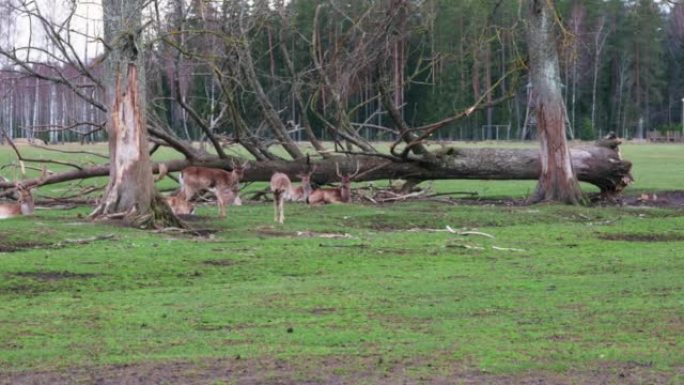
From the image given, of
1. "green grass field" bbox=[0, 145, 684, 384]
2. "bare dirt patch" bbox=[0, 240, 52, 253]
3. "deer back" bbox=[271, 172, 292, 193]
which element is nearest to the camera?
"green grass field" bbox=[0, 145, 684, 384]

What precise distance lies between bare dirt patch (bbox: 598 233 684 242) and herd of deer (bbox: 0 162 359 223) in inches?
231

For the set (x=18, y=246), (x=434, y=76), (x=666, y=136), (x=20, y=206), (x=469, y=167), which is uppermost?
(x=434, y=76)

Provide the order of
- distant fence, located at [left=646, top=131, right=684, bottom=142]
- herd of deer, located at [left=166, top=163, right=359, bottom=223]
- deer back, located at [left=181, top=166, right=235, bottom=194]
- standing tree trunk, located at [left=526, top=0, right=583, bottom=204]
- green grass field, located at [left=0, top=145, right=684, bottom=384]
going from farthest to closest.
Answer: distant fence, located at [left=646, top=131, right=684, bottom=142] → standing tree trunk, located at [left=526, top=0, right=583, bottom=204] → deer back, located at [left=181, top=166, right=235, bottom=194] → herd of deer, located at [left=166, top=163, right=359, bottom=223] → green grass field, located at [left=0, top=145, right=684, bottom=384]

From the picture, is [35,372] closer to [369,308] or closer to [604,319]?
[369,308]

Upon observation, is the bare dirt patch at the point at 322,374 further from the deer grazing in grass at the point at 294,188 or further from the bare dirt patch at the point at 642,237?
the deer grazing in grass at the point at 294,188

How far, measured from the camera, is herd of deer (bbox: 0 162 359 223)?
→ 893 inches

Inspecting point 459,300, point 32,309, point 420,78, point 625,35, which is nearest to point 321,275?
point 459,300

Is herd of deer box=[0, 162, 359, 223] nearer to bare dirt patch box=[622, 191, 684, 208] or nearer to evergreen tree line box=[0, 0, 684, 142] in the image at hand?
evergreen tree line box=[0, 0, 684, 142]

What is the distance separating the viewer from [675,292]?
44.4 feet

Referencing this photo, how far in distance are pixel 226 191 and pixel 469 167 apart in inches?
255

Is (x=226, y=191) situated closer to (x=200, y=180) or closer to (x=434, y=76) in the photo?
(x=200, y=180)

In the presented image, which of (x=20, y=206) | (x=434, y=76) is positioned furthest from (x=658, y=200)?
(x=434, y=76)

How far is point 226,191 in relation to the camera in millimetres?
25672

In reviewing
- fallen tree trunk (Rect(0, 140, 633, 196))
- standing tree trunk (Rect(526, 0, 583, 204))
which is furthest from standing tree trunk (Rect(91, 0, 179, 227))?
standing tree trunk (Rect(526, 0, 583, 204))
